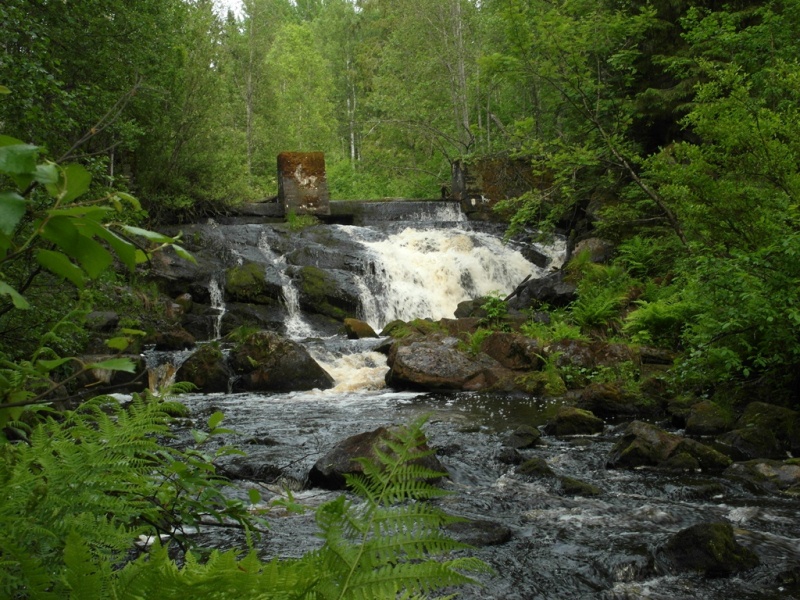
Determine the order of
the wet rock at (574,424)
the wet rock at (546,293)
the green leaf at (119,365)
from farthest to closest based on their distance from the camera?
the wet rock at (546,293) < the wet rock at (574,424) < the green leaf at (119,365)

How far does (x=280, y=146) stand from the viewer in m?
39.7

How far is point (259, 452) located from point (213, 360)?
17.8 feet

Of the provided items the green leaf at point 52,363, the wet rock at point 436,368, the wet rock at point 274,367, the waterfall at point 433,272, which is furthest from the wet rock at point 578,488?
the waterfall at point 433,272

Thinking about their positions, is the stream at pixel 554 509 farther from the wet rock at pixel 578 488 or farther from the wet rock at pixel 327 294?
the wet rock at pixel 327 294

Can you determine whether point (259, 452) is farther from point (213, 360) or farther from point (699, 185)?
point (699, 185)

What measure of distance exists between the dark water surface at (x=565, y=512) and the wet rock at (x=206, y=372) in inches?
104

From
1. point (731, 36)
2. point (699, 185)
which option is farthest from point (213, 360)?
point (731, 36)

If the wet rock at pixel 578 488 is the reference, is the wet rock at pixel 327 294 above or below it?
above

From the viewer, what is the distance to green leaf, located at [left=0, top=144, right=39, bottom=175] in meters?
0.74

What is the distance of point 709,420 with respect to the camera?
29.7ft

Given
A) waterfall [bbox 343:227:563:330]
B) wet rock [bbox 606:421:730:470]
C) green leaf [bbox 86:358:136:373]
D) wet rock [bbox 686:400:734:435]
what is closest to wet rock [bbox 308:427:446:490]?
wet rock [bbox 606:421:730:470]

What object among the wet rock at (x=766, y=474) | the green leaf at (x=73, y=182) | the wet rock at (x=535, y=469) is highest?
the green leaf at (x=73, y=182)

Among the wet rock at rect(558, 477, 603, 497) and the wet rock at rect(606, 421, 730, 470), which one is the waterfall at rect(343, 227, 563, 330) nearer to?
the wet rock at rect(606, 421, 730, 470)

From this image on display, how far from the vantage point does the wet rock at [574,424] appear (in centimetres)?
951
